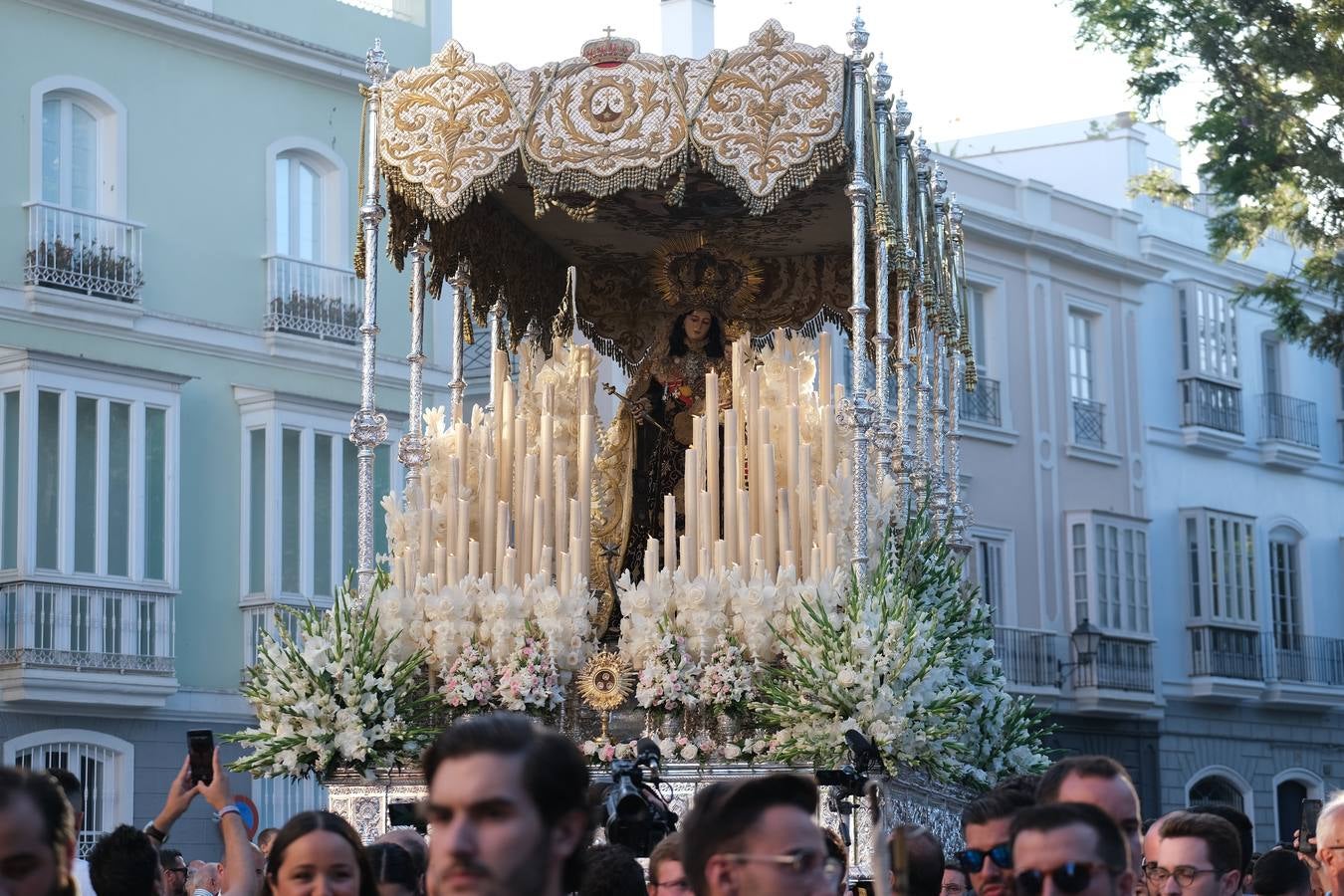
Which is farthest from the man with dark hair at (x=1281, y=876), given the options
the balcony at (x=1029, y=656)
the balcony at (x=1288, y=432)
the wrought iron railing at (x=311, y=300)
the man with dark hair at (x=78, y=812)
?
the balcony at (x=1288, y=432)

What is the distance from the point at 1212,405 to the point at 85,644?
15519mm

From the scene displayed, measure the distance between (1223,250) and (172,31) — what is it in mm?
9114

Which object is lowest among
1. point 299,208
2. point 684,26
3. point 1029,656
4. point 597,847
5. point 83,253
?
point 597,847

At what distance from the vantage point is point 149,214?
2023 cm

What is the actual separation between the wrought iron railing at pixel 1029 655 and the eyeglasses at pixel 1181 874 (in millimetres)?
19683

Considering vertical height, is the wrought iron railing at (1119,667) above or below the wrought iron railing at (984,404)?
below

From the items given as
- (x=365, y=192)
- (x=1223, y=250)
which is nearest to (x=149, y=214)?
(x=1223, y=250)

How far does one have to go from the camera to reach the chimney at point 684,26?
2297 cm

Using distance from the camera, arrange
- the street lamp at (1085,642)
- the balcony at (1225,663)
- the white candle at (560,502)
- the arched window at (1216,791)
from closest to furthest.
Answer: the white candle at (560,502), the street lamp at (1085,642), the balcony at (1225,663), the arched window at (1216,791)

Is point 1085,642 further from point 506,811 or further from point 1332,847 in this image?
point 506,811

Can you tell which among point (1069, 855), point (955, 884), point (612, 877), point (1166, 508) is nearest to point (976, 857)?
point (1069, 855)

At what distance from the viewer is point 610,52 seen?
10.1 meters

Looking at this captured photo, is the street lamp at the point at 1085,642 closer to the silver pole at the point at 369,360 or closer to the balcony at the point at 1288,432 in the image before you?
the balcony at the point at 1288,432

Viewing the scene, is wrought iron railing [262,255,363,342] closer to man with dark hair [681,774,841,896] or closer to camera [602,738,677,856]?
camera [602,738,677,856]
